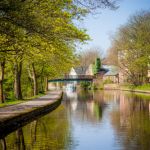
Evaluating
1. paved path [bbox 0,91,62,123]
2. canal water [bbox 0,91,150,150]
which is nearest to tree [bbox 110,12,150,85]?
paved path [bbox 0,91,62,123]

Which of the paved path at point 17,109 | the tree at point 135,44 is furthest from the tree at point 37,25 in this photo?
the tree at point 135,44

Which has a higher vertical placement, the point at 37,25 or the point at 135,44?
the point at 135,44

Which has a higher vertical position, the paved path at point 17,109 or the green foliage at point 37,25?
the green foliage at point 37,25

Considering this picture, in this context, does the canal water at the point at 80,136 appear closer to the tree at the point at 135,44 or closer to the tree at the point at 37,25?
the tree at the point at 37,25

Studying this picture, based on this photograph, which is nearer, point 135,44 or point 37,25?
point 37,25

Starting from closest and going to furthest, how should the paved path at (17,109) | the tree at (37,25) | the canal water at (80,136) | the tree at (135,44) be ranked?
the canal water at (80,136)
the tree at (37,25)
the paved path at (17,109)
the tree at (135,44)

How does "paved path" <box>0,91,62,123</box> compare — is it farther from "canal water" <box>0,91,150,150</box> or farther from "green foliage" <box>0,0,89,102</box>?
"green foliage" <box>0,0,89,102</box>

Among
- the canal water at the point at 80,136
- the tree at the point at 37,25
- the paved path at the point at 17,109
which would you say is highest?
the tree at the point at 37,25

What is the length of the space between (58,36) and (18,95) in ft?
75.7

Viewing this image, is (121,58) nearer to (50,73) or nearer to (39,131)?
(50,73)

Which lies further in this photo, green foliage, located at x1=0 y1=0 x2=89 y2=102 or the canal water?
green foliage, located at x1=0 y1=0 x2=89 y2=102

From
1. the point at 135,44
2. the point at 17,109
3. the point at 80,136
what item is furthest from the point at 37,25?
the point at 135,44

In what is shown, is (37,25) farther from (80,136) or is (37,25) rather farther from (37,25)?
(80,136)

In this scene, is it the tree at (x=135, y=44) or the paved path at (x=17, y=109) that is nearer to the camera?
the paved path at (x=17, y=109)
